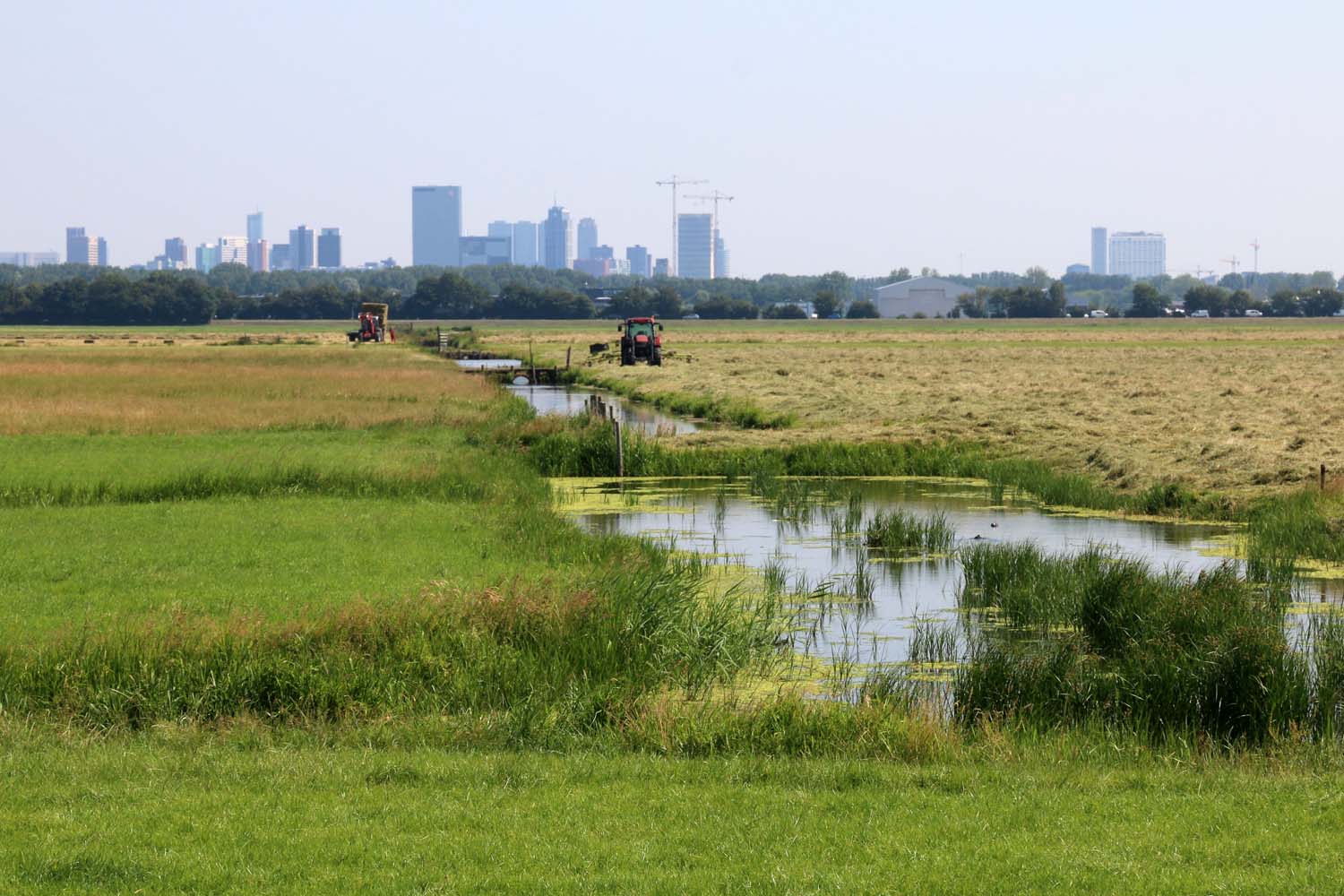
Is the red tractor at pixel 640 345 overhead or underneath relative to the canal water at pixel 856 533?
overhead

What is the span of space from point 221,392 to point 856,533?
122 feet

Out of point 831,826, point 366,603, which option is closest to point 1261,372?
point 366,603

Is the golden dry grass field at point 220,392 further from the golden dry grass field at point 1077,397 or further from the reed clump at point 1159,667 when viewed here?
the reed clump at point 1159,667

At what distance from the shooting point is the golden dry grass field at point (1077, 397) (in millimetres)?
33531

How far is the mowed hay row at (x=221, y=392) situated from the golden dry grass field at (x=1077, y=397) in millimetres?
10815

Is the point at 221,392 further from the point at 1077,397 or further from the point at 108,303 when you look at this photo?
the point at 108,303

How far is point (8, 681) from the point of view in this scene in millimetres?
13727

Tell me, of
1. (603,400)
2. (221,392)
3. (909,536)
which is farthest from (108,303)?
(909,536)

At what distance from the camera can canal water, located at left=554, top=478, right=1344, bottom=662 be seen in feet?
64.4

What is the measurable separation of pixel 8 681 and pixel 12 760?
2843 mm

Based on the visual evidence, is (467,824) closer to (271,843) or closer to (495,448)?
(271,843)

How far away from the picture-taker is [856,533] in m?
26.6

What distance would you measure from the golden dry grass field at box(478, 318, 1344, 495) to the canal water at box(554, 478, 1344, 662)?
400 cm

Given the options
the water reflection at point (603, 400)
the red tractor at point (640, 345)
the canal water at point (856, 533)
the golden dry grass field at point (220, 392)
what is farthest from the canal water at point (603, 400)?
the canal water at point (856, 533)
